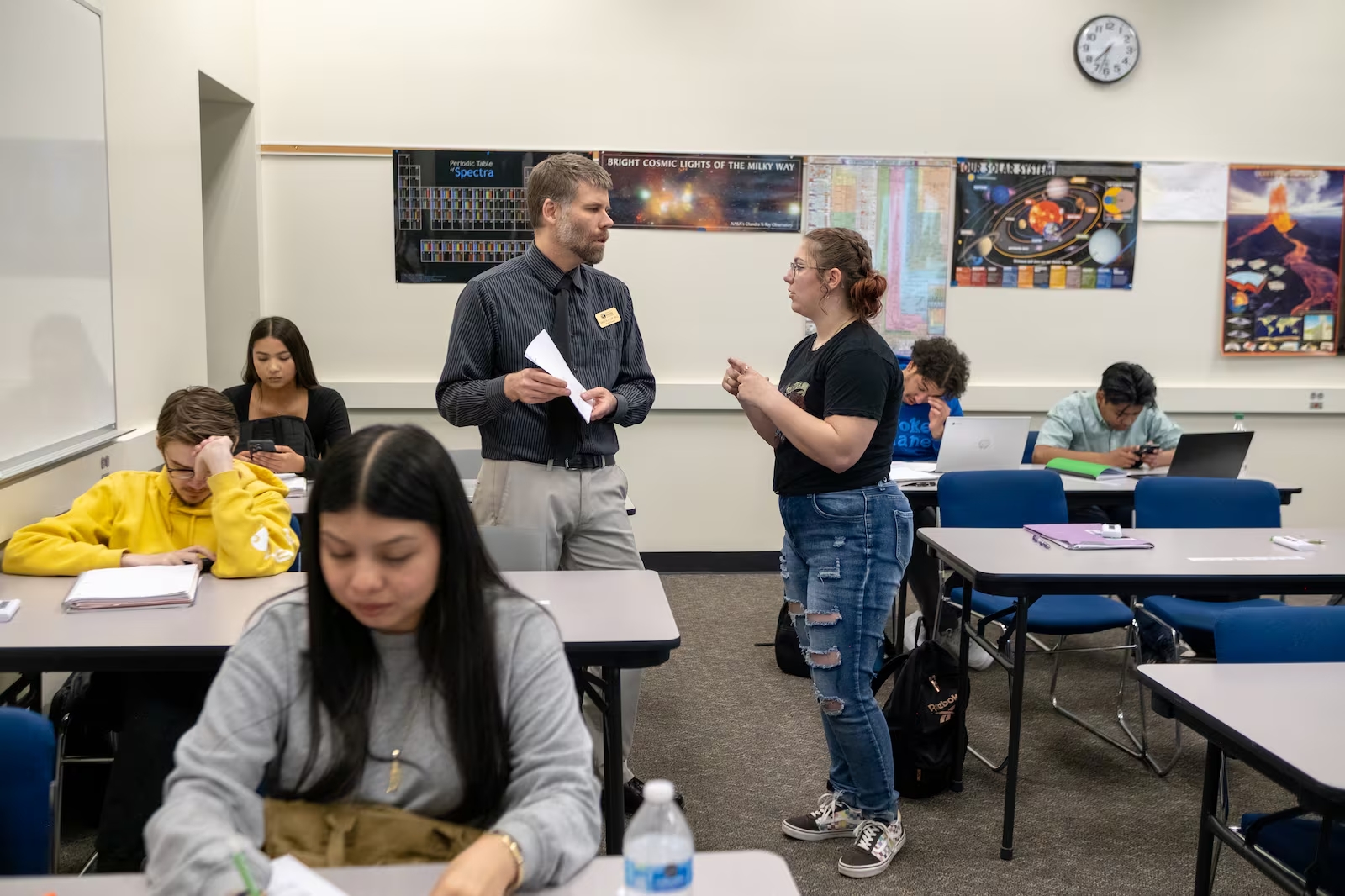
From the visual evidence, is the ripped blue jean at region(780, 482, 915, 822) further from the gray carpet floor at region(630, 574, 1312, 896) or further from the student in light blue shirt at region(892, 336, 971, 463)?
the student in light blue shirt at region(892, 336, 971, 463)

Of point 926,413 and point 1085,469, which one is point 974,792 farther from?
point 926,413

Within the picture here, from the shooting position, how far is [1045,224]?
5.70 meters

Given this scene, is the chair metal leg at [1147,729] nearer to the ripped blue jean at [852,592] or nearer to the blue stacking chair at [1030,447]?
the ripped blue jean at [852,592]

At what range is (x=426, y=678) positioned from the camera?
1.37 meters

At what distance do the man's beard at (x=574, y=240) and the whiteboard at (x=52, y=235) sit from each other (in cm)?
142

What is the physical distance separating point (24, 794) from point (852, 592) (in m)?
1.74

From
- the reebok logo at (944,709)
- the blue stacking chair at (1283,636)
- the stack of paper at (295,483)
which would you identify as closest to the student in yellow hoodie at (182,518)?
the stack of paper at (295,483)

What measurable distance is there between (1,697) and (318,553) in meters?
1.73

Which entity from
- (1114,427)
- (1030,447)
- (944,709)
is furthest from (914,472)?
(944,709)

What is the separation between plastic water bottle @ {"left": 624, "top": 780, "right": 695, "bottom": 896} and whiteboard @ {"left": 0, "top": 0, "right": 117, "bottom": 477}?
2321 millimetres

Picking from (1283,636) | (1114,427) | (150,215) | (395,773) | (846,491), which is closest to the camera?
(395,773)

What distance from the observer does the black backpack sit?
309 cm

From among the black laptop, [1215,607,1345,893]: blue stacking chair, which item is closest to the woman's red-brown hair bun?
[1215,607,1345,893]: blue stacking chair

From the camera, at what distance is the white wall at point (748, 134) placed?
212 inches
